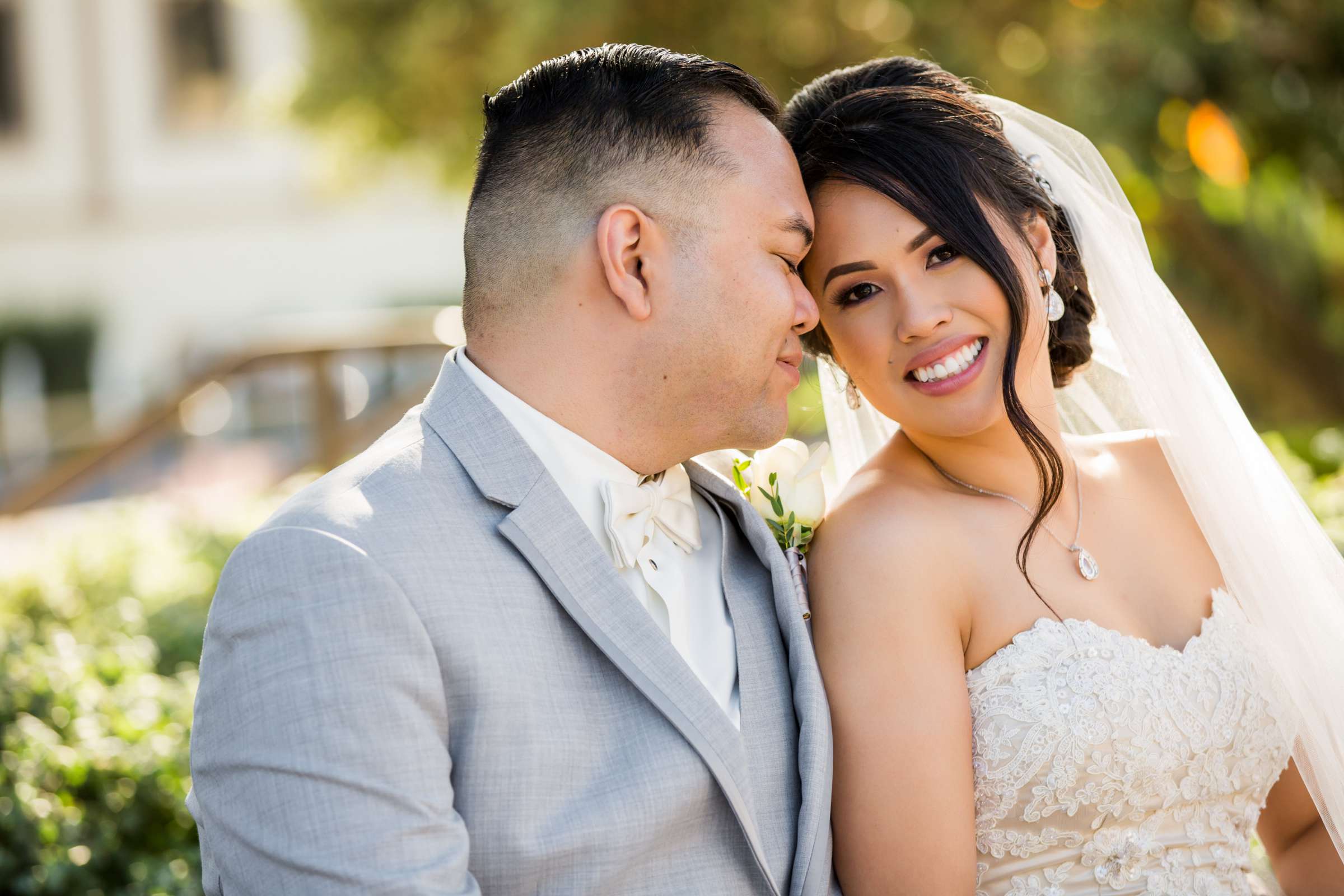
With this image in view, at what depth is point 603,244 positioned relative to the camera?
7.07ft

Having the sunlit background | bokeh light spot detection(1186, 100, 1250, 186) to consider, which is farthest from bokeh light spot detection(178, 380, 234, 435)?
bokeh light spot detection(1186, 100, 1250, 186)

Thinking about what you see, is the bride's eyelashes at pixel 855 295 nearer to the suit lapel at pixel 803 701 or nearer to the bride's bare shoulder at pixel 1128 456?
the suit lapel at pixel 803 701

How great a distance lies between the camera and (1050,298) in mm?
2693

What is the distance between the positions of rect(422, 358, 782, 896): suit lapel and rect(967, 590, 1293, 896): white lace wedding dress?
24.8 inches

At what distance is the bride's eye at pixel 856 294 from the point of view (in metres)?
2.57

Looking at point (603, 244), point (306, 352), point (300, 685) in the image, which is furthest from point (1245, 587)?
Answer: point (306, 352)

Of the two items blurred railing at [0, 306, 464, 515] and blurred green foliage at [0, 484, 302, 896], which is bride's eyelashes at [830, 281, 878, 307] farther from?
blurred railing at [0, 306, 464, 515]

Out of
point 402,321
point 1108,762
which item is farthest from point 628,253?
point 402,321

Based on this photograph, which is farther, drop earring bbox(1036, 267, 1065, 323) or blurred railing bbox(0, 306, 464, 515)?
blurred railing bbox(0, 306, 464, 515)

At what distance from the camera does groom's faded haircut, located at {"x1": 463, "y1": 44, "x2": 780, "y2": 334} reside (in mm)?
2205

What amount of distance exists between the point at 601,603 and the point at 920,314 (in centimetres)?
95

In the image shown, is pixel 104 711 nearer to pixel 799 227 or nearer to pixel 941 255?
pixel 799 227

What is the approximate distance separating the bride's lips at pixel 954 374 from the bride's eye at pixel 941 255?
0.17m

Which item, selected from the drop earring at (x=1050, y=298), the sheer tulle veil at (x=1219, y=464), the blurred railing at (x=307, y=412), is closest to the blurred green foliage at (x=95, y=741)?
the sheer tulle veil at (x=1219, y=464)
